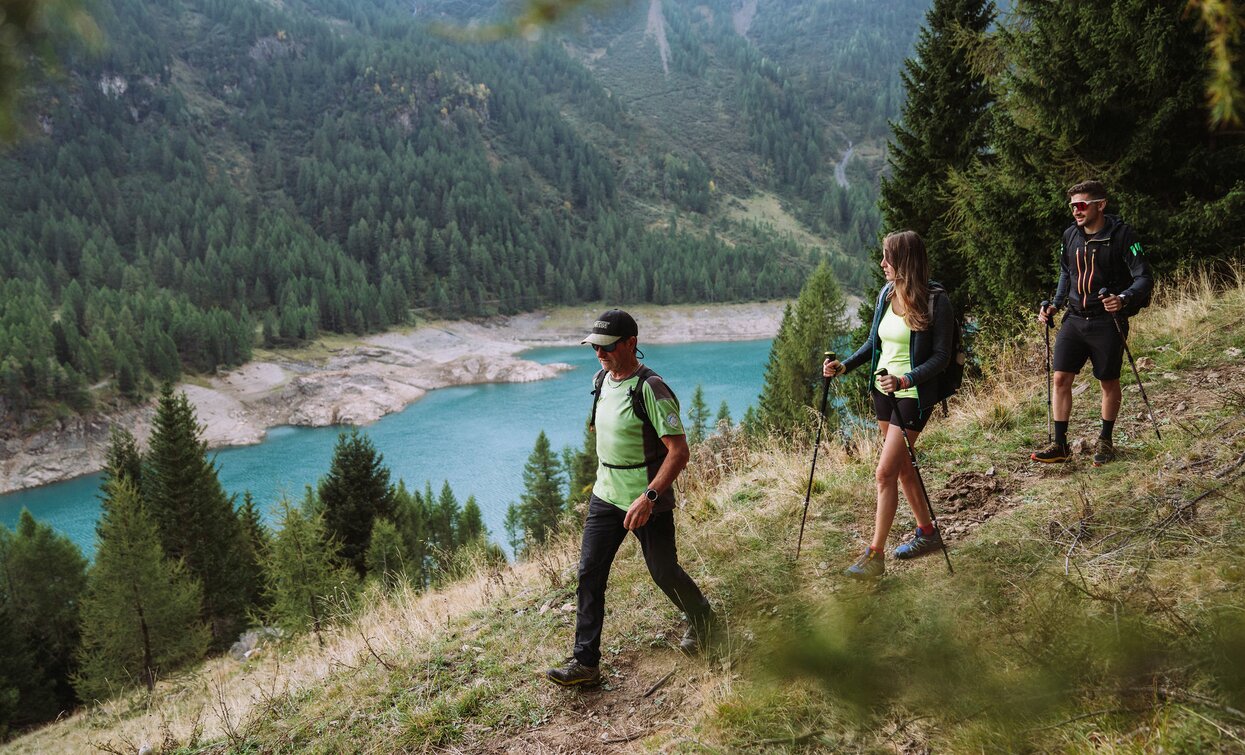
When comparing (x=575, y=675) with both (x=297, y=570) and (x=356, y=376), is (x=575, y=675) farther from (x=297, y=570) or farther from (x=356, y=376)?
(x=356, y=376)

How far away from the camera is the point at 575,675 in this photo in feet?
11.6

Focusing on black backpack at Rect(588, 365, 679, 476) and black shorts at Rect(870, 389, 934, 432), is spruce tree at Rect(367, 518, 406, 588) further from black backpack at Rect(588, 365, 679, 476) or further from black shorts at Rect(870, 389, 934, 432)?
black shorts at Rect(870, 389, 934, 432)

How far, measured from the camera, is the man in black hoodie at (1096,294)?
420cm

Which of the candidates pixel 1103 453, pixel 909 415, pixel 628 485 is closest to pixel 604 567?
pixel 628 485

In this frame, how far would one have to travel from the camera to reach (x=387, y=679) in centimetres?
427

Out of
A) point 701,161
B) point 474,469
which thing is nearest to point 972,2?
point 474,469

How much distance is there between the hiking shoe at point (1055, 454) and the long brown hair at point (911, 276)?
1981 millimetres

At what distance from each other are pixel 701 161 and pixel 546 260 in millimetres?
87797

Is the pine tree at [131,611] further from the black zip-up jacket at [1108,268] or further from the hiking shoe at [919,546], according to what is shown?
the black zip-up jacket at [1108,268]

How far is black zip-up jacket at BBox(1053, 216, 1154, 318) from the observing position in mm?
4152

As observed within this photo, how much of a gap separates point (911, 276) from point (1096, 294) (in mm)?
1747

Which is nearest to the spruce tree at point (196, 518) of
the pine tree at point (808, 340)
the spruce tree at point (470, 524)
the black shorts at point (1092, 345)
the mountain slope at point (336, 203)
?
the spruce tree at point (470, 524)

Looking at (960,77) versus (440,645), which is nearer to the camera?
(440,645)

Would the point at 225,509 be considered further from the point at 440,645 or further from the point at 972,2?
the point at 972,2
